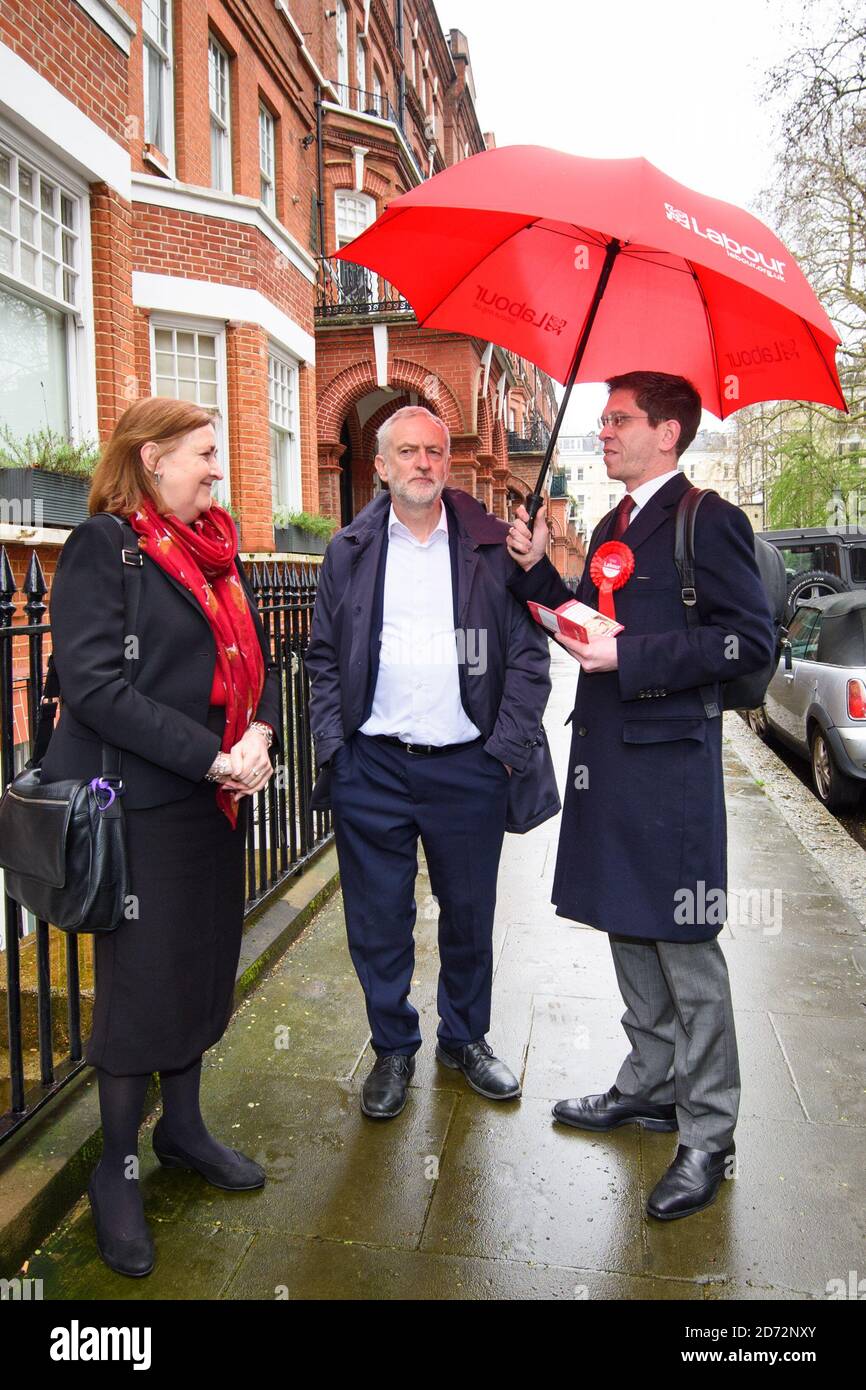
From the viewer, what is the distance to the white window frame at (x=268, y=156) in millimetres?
13453

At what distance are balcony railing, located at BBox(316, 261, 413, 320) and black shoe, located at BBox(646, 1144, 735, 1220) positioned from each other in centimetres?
1611

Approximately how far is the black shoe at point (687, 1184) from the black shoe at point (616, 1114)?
32cm

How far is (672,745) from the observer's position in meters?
→ 2.68

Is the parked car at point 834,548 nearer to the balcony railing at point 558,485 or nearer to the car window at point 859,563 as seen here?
the car window at point 859,563

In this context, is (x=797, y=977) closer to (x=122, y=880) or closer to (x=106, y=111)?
(x=122, y=880)

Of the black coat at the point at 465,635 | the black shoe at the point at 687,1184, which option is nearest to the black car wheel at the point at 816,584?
the black coat at the point at 465,635

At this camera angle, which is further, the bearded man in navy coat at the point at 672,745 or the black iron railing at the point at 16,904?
the black iron railing at the point at 16,904

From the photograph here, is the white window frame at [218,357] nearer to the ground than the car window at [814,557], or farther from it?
farther from it

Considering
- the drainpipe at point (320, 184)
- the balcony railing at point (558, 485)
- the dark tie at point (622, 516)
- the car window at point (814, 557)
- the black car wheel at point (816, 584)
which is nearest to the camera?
the dark tie at point (622, 516)

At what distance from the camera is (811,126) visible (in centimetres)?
1641

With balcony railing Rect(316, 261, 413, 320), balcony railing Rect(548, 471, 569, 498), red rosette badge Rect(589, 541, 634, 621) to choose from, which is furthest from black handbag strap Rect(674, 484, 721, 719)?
balcony railing Rect(548, 471, 569, 498)

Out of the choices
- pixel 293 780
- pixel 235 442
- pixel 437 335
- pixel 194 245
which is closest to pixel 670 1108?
pixel 293 780

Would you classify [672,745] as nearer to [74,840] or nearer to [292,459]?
[74,840]

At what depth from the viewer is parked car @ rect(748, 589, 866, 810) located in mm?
7230
